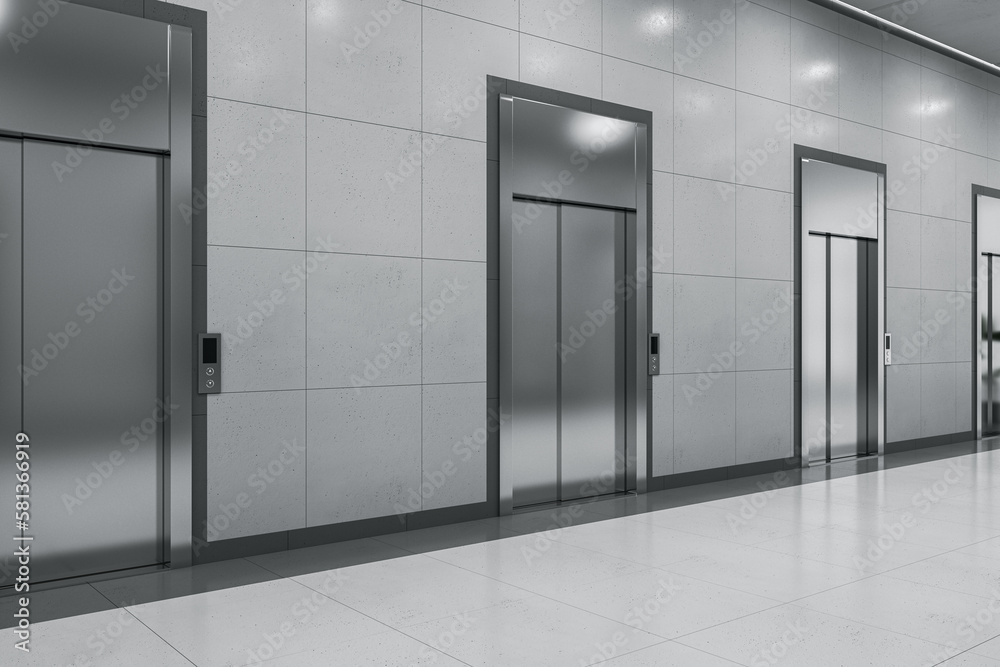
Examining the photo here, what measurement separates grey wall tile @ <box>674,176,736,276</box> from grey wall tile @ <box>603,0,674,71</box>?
4.59 feet

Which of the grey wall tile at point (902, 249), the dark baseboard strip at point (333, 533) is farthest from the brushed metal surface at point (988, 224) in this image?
the dark baseboard strip at point (333, 533)

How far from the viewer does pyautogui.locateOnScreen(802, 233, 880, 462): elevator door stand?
36.8 feet

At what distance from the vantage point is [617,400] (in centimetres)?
916

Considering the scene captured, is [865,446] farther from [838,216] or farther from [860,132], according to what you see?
[860,132]

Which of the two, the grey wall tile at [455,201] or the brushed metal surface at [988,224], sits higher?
the brushed metal surface at [988,224]

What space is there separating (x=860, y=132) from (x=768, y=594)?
27.7ft

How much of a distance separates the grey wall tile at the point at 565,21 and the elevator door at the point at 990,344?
908 cm

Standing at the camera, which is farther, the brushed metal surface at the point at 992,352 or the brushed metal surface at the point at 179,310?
the brushed metal surface at the point at 992,352

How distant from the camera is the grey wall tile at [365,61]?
22.7 feet

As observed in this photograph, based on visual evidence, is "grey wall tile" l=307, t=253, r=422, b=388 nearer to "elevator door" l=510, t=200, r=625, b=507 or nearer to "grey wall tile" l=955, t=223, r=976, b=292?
"elevator door" l=510, t=200, r=625, b=507

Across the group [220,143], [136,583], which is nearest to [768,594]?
[136,583]

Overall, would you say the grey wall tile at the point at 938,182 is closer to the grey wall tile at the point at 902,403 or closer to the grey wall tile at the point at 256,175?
the grey wall tile at the point at 902,403

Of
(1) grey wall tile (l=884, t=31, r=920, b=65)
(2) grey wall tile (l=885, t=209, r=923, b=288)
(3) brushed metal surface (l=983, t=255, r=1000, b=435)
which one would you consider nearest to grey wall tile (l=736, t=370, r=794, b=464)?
(2) grey wall tile (l=885, t=209, r=923, b=288)

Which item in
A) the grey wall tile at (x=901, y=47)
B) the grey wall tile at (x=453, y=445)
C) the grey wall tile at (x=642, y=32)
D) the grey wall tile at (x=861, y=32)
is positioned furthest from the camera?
the grey wall tile at (x=901, y=47)
